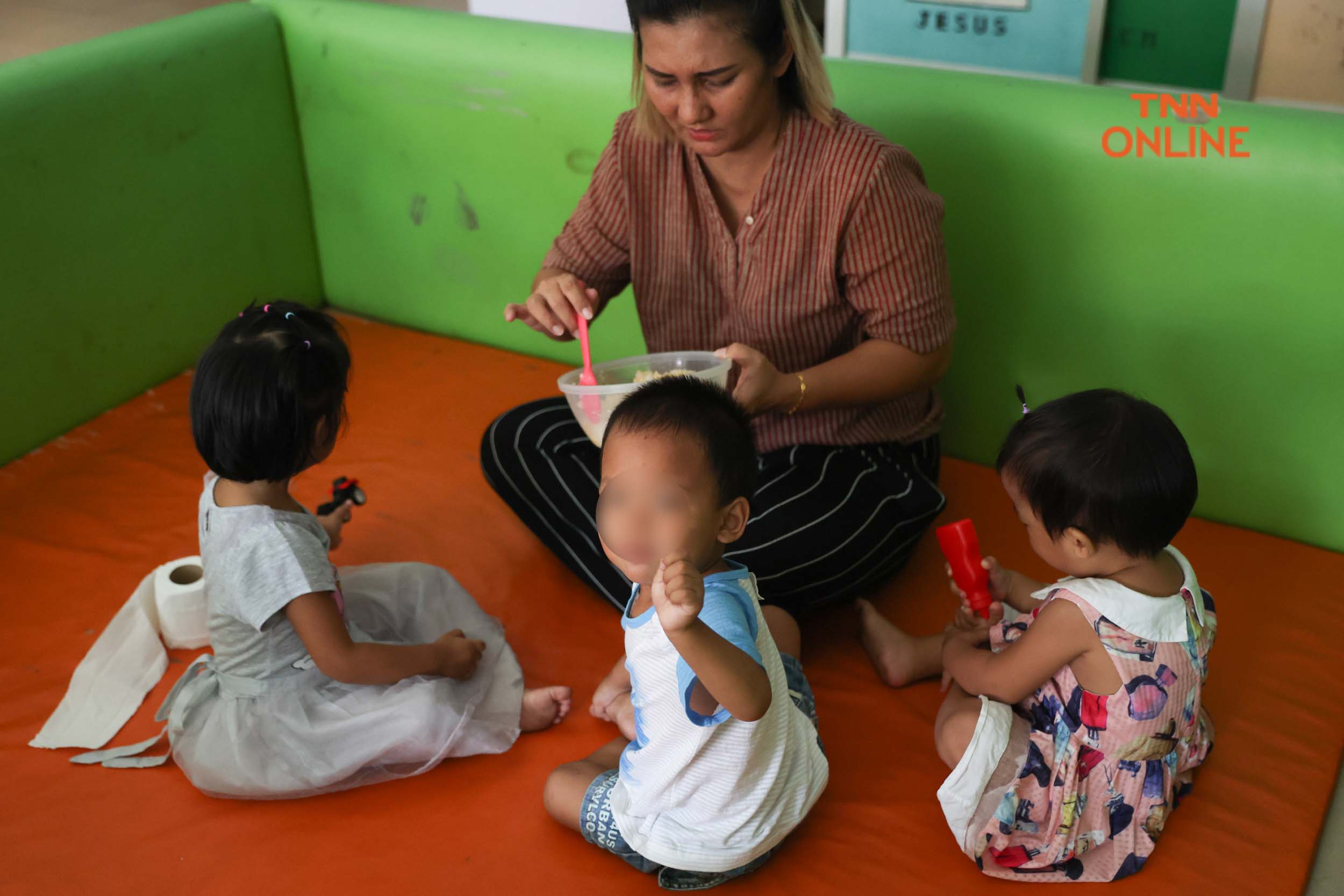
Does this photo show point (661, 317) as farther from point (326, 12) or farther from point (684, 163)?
point (326, 12)

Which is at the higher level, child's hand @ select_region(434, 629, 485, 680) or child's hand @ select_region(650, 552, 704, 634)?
child's hand @ select_region(650, 552, 704, 634)

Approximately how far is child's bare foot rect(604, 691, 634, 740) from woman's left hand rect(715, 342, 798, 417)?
0.35 m

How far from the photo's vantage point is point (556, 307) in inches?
54.3

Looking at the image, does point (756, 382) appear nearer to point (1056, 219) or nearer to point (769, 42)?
point (769, 42)

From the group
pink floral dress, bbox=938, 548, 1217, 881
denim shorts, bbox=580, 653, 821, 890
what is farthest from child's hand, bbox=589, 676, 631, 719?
pink floral dress, bbox=938, 548, 1217, 881

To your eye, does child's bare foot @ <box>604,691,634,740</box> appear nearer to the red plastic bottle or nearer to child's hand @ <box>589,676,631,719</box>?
child's hand @ <box>589,676,631,719</box>

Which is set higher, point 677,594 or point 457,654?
point 677,594

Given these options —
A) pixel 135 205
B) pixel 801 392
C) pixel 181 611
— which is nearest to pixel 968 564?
pixel 801 392

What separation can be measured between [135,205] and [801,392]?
1.17 m

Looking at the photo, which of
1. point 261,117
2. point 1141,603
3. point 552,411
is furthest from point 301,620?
point 261,117

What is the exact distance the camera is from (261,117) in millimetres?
Answer: 2020

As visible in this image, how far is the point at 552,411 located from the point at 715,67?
566 mm

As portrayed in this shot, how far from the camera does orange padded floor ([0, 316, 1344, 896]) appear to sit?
3.71 ft

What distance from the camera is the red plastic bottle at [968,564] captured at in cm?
124
